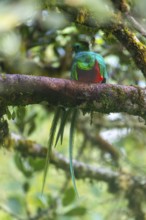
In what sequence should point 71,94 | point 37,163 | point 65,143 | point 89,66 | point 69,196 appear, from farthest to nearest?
point 65,143 < point 69,196 < point 37,163 < point 89,66 < point 71,94

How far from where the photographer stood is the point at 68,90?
1592 millimetres

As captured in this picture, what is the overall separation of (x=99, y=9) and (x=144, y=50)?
1518mm

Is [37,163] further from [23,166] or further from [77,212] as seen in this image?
[77,212]

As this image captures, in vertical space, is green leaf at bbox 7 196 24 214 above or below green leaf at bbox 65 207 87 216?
below

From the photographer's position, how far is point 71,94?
1.60 m

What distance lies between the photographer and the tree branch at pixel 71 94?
1.49 m

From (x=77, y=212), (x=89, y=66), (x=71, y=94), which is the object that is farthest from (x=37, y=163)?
(x=71, y=94)

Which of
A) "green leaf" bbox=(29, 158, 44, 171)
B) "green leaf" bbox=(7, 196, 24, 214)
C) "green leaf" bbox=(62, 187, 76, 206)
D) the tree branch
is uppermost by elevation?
the tree branch

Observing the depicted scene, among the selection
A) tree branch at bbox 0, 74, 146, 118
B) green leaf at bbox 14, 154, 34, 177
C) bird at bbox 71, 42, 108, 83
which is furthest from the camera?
green leaf at bbox 14, 154, 34, 177

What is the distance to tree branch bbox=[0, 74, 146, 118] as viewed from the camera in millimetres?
1489

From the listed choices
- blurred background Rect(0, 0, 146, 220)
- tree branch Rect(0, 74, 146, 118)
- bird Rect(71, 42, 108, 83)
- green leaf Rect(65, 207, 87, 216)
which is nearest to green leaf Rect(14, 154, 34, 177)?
blurred background Rect(0, 0, 146, 220)

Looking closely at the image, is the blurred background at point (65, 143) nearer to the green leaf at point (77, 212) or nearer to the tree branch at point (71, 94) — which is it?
the green leaf at point (77, 212)

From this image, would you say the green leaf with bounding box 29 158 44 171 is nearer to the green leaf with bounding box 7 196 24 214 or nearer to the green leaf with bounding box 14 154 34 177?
the green leaf with bounding box 14 154 34 177

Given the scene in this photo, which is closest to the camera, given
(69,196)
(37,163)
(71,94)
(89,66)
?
(71,94)
